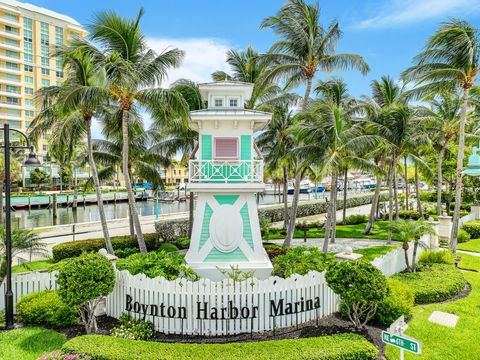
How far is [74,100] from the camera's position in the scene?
1491 cm

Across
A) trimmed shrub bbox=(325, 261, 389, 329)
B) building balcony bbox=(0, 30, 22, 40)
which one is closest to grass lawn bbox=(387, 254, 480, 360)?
trimmed shrub bbox=(325, 261, 389, 329)

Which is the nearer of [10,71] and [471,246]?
[471,246]

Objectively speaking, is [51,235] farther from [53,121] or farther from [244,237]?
[244,237]

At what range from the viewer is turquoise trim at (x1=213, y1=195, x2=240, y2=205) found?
13586mm

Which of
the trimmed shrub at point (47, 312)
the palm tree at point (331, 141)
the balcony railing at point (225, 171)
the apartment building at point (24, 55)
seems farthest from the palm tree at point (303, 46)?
the apartment building at point (24, 55)

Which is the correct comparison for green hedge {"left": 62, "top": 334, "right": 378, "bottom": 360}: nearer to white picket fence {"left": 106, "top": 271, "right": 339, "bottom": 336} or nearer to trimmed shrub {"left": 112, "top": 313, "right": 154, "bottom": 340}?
trimmed shrub {"left": 112, "top": 313, "right": 154, "bottom": 340}

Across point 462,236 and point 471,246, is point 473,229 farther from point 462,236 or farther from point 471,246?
point 471,246

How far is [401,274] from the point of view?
1319 cm

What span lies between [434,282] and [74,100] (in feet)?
56.2

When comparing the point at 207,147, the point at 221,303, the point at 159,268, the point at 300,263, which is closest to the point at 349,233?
the point at 300,263

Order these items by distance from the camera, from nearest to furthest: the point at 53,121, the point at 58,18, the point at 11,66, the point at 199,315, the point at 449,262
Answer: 1. the point at 199,315
2. the point at 449,262
3. the point at 53,121
4. the point at 11,66
5. the point at 58,18

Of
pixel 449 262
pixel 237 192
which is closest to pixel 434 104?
pixel 449 262

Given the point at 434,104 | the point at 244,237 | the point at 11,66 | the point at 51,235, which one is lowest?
the point at 51,235

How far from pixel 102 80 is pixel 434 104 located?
85.4 feet
